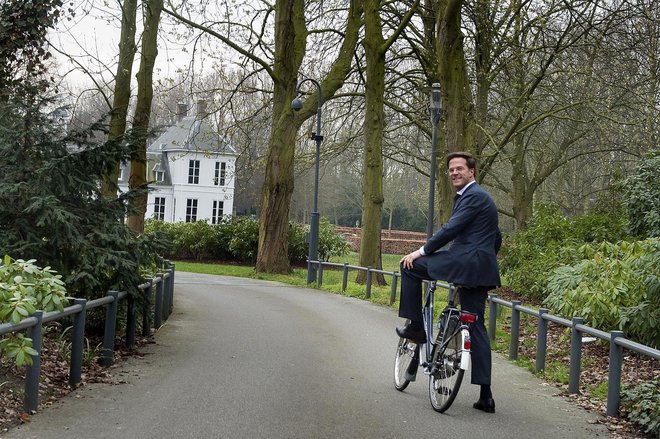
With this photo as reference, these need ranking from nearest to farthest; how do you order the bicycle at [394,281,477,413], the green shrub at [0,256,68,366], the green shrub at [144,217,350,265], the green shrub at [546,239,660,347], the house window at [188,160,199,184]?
1. the green shrub at [0,256,68,366]
2. the bicycle at [394,281,477,413]
3. the green shrub at [546,239,660,347]
4. the green shrub at [144,217,350,265]
5. the house window at [188,160,199,184]

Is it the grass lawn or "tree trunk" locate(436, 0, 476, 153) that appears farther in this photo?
the grass lawn

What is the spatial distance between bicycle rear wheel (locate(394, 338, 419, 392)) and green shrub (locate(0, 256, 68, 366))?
3.00 meters

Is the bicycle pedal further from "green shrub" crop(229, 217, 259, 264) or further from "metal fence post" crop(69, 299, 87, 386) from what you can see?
"green shrub" crop(229, 217, 259, 264)

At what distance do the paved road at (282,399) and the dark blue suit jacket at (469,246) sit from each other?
1120mm

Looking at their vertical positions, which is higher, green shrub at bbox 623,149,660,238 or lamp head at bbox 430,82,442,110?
lamp head at bbox 430,82,442,110

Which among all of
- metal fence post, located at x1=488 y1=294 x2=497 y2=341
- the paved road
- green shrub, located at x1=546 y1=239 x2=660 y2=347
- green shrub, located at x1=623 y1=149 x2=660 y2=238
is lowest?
the paved road

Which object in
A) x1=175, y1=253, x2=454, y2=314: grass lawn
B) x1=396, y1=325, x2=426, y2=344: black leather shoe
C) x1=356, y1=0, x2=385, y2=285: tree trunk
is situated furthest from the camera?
x1=356, y1=0, x2=385, y2=285: tree trunk

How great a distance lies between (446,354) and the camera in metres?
7.25

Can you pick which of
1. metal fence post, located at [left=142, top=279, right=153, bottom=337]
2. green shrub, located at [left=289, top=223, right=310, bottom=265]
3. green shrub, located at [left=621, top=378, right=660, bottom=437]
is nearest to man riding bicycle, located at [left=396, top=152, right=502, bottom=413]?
green shrub, located at [left=621, top=378, right=660, bottom=437]

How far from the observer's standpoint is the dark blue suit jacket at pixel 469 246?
22.8ft

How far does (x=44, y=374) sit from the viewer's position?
813 cm

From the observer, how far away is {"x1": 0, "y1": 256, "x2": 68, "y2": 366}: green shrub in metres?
6.30

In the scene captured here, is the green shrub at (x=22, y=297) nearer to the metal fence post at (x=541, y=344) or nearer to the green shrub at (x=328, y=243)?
the metal fence post at (x=541, y=344)

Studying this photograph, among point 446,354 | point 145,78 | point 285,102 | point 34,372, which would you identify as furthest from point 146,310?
point 285,102
